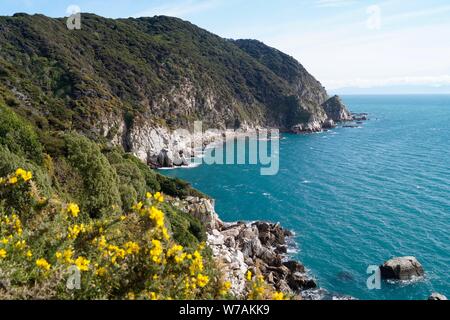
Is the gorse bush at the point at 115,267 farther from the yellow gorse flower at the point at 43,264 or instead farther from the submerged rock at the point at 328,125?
the submerged rock at the point at 328,125

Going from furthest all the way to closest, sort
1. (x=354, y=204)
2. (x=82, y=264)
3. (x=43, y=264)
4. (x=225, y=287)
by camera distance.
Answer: (x=354, y=204) → (x=225, y=287) → (x=82, y=264) → (x=43, y=264)

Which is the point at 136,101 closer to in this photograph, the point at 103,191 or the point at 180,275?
the point at 103,191

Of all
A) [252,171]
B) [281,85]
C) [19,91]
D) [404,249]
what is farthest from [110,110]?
[281,85]

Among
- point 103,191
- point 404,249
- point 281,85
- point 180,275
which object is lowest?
point 404,249

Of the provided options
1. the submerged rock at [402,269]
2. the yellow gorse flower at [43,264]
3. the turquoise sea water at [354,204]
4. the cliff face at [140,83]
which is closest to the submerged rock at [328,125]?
the cliff face at [140,83]

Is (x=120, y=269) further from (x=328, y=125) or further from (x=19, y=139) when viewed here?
(x=328, y=125)

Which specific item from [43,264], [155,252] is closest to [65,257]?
[43,264]
